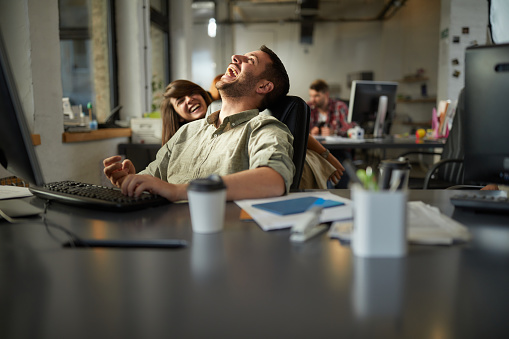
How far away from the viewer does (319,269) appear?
0.68 meters

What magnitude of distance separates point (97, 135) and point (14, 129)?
2856mm

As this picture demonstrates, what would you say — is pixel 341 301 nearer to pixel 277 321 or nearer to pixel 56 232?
pixel 277 321

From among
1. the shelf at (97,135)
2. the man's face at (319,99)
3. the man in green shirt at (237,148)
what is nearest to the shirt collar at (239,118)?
the man in green shirt at (237,148)

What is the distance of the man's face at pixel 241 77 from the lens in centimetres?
189

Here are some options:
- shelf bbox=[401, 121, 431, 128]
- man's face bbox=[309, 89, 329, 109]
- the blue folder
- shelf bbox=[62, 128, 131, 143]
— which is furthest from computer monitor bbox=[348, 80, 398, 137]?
shelf bbox=[401, 121, 431, 128]

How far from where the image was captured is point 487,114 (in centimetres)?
105

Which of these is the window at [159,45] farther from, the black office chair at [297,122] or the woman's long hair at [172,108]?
the black office chair at [297,122]

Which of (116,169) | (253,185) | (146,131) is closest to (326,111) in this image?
(146,131)

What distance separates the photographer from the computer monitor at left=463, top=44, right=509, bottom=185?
1015 millimetres

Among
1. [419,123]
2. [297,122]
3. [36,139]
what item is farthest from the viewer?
[419,123]

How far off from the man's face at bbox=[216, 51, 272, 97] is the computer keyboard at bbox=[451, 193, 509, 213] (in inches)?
41.8

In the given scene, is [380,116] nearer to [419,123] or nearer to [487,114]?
[487,114]

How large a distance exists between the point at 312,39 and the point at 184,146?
889cm

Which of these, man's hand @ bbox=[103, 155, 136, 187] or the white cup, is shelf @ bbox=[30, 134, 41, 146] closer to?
man's hand @ bbox=[103, 155, 136, 187]
